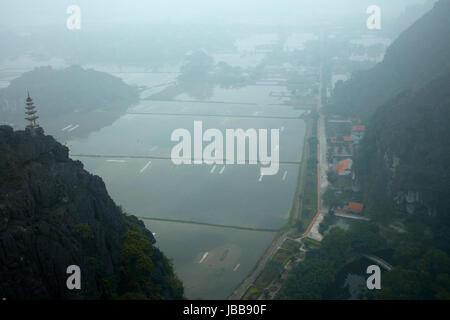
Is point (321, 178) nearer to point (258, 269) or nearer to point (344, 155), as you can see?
point (344, 155)

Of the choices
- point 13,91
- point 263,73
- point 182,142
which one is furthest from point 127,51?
point 182,142

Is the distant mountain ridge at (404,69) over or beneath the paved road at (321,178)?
over

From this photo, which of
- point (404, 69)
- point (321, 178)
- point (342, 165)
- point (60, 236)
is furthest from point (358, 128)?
point (60, 236)

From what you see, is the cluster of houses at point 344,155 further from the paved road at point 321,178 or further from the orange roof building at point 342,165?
the paved road at point 321,178

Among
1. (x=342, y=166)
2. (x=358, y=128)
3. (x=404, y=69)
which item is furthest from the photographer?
(x=404, y=69)

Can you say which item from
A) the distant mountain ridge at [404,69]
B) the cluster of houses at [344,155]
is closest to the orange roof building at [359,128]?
the cluster of houses at [344,155]
